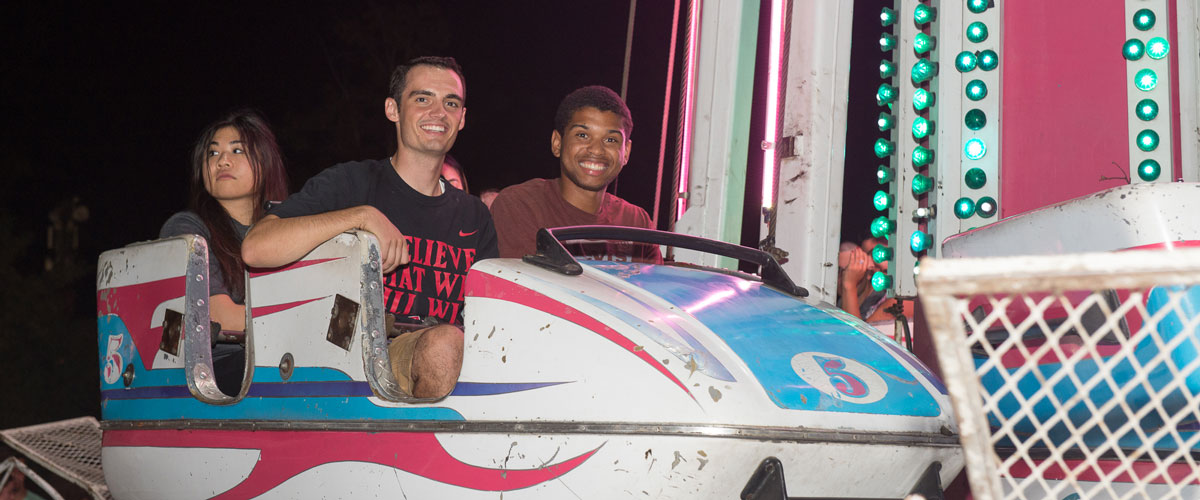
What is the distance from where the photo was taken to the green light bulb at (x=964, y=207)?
360 cm

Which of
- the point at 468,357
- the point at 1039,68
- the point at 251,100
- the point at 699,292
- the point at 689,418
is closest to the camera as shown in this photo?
the point at 689,418

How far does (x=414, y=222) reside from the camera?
2.80 m

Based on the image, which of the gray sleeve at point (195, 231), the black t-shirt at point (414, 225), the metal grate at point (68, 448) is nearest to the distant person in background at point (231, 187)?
the gray sleeve at point (195, 231)

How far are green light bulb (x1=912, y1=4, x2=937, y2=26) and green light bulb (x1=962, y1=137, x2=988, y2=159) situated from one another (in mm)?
512

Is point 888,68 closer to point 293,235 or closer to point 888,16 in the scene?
point 888,16

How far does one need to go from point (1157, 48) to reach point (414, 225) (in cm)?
262

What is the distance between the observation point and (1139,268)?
3.51 ft

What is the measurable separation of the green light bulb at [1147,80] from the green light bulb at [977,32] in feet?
1.76

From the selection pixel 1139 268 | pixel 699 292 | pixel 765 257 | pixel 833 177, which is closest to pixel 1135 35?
pixel 833 177

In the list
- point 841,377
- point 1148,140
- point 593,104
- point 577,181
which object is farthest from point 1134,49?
point 841,377

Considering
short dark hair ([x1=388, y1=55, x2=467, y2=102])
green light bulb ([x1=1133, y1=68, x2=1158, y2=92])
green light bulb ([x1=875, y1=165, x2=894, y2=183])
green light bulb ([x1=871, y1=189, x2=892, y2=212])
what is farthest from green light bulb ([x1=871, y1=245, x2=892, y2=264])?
short dark hair ([x1=388, y1=55, x2=467, y2=102])

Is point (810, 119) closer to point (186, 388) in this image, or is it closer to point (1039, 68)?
point (1039, 68)

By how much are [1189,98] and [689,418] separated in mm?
2622

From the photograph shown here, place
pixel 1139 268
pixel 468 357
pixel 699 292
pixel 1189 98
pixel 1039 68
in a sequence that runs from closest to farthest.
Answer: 1. pixel 1139 268
2. pixel 468 357
3. pixel 699 292
4. pixel 1189 98
5. pixel 1039 68
